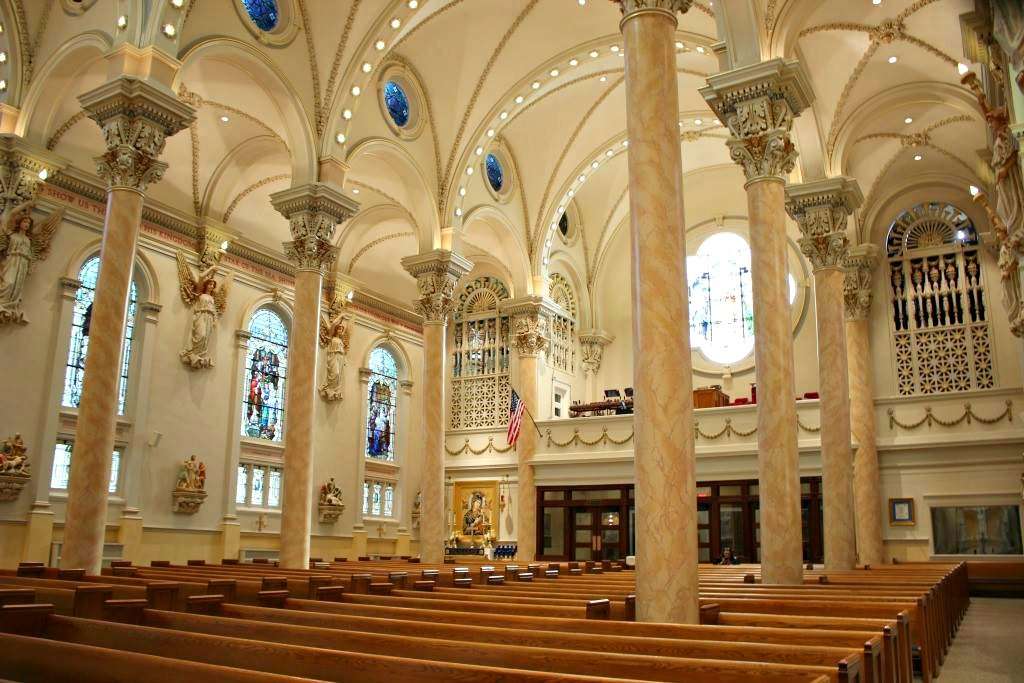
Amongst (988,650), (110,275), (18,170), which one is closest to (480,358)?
(18,170)

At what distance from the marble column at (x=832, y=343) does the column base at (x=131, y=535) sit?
43.9 feet

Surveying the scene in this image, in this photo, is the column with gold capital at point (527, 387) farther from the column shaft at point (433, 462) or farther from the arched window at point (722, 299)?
the arched window at point (722, 299)

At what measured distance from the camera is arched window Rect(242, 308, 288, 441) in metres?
21.0

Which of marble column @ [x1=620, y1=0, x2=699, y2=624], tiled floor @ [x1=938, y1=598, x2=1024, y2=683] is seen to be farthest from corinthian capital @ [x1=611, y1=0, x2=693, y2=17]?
tiled floor @ [x1=938, y1=598, x2=1024, y2=683]

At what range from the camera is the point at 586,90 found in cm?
2097

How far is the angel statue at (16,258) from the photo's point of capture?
15.2m

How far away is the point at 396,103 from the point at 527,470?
10.2 m

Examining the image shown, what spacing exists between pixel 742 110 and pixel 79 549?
10843 millimetres

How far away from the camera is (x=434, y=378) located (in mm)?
18484

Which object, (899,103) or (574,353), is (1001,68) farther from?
(574,353)

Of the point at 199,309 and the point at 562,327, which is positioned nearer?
the point at 199,309

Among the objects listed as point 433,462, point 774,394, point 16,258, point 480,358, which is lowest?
point 433,462

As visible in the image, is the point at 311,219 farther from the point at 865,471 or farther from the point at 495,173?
the point at 865,471

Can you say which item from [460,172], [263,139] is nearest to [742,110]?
[460,172]
